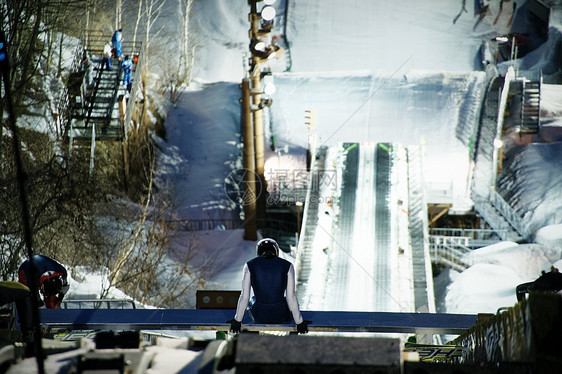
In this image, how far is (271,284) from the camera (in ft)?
23.7

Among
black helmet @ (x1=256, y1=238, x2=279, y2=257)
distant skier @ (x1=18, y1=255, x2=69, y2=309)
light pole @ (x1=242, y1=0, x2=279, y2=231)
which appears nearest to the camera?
black helmet @ (x1=256, y1=238, x2=279, y2=257)

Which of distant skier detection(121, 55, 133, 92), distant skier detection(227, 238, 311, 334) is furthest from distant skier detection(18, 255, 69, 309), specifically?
distant skier detection(121, 55, 133, 92)

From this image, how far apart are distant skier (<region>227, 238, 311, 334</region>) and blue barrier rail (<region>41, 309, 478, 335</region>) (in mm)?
203

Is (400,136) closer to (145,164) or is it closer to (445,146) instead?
(445,146)

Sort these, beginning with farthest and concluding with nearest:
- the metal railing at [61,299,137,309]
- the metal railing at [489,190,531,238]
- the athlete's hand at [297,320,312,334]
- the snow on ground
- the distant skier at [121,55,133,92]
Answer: the snow on ground < the metal railing at [489,190,531,238] < the distant skier at [121,55,133,92] < the metal railing at [61,299,137,309] < the athlete's hand at [297,320,312,334]

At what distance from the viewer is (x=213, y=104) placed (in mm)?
38875

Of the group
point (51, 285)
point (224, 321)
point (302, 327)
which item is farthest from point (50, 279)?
point (302, 327)

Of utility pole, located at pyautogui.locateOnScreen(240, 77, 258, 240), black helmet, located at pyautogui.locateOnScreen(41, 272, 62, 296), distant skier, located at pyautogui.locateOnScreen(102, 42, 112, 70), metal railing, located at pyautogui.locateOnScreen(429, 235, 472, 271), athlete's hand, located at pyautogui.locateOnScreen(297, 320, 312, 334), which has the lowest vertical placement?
metal railing, located at pyautogui.locateOnScreen(429, 235, 472, 271)

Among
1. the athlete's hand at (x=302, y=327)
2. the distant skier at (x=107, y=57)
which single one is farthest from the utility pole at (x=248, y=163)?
the athlete's hand at (x=302, y=327)

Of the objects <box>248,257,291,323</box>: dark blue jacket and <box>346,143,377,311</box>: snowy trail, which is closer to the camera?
<box>248,257,291,323</box>: dark blue jacket

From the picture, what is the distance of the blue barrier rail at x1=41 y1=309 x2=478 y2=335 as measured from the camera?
22.9 ft

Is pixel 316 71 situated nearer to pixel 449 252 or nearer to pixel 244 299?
pixel 449 252

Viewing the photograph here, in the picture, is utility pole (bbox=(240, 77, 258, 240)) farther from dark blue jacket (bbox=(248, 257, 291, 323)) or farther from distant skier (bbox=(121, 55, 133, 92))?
dark blue jacket (bbox=(248, 257, 291, 323))

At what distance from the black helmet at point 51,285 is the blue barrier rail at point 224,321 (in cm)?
115
